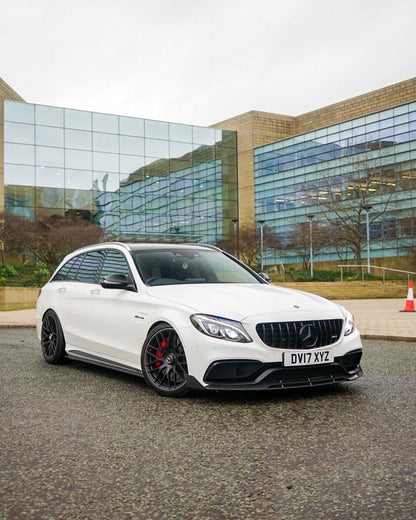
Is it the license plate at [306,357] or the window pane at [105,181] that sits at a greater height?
the window pane at [105,181]

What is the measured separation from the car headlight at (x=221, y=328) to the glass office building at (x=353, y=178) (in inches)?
1619

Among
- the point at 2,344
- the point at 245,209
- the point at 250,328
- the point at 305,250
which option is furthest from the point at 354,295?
the point at 245,209

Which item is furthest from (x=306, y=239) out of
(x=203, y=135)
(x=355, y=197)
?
(x=203, y=135)

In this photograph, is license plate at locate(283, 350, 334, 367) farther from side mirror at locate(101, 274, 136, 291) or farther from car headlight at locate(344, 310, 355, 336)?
side mirror at locate(101, 274, 136, 291)

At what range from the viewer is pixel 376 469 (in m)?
3.77

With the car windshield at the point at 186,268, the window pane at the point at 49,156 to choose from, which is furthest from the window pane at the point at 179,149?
the car windshield at the point at 186,268

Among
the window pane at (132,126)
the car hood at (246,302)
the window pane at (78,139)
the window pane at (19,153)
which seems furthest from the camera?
the window pane at (132,126)

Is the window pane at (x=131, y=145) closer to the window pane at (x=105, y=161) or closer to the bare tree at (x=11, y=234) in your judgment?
the window pane at (x=105, y=161)

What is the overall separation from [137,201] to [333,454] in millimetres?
53183

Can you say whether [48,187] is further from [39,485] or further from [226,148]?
[39,485]

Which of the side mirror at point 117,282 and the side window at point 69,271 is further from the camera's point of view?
the side window at point 69,271

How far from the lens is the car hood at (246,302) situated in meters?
5.73

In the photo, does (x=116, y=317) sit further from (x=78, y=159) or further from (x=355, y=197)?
(x=78, y=159)

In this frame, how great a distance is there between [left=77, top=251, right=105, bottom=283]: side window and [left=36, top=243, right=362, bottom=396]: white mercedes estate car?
20mm
